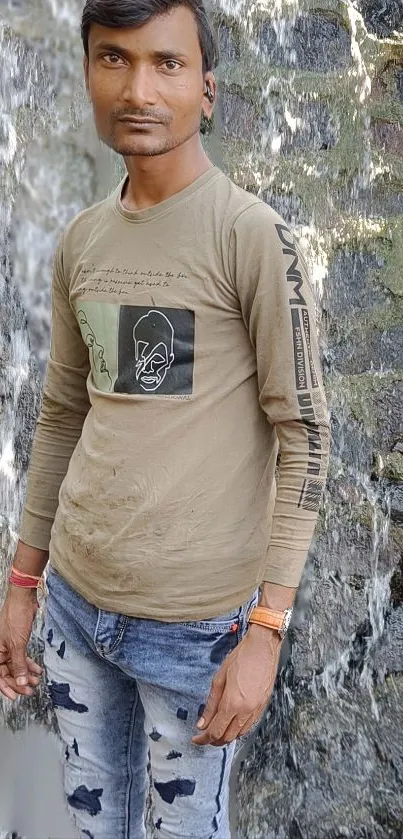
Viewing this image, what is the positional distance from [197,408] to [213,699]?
332mm

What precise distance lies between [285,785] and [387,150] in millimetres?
1548

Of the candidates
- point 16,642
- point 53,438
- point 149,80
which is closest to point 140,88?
point 149,80

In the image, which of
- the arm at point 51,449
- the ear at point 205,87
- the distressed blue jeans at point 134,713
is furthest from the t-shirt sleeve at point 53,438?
the ear at point 205,87

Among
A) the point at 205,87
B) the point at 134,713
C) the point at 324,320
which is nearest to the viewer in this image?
the point at 205,87

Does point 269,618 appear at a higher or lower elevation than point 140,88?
lower

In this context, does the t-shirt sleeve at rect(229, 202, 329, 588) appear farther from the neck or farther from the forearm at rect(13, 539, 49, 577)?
the forearm at rect(13, 539, 49, 577)

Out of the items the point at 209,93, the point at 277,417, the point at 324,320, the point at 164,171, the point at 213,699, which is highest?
the point at 209,93

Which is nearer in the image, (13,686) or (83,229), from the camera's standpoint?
(83,229)

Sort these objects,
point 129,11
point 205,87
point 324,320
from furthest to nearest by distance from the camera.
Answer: point 324,320 < point 205,87 < point 129,11

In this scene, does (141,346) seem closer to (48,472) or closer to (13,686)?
(48,472)

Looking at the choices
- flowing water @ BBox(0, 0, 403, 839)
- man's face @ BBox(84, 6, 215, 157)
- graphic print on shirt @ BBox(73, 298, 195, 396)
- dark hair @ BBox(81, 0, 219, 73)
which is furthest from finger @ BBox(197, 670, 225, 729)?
flowing water @ BBox(0, 0, 403, 839)

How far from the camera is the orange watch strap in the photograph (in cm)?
92

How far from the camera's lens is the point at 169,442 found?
96 cm

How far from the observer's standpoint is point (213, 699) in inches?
36.4
